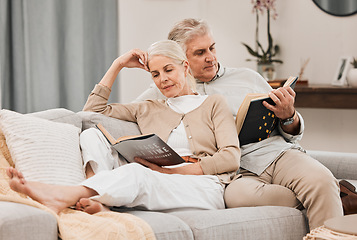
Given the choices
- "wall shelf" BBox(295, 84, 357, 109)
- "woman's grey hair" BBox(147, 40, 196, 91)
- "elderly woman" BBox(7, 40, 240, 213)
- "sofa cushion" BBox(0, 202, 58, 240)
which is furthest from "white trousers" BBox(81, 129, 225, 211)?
"wall shelf" BBox(295, 84, 357, 109)

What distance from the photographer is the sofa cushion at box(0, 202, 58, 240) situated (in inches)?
54.1

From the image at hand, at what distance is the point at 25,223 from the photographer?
4.61 ft

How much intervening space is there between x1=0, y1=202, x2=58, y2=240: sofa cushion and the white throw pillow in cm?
33

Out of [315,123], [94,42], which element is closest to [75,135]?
[94,42]

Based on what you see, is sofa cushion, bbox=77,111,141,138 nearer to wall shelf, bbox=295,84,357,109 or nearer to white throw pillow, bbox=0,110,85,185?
white throw pillow, bbox=0,110,85,185

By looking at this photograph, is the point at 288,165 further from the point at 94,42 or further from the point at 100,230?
the point at 94,42

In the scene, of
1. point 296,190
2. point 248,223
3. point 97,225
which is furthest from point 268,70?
point 97,225

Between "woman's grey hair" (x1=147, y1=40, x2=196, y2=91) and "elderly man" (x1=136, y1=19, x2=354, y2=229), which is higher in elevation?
"woman's grey hair" (x1=147, y1=40, x2=196, y2=91)

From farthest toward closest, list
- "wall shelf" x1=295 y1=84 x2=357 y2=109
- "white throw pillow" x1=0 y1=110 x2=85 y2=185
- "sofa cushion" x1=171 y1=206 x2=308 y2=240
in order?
"wall shelf" x1=295 y1=84 x2=357 y2=109, "white throw pillow" x1=0 y1=110 x2=85 y2=185, "sofa cushion" x1=171 y1=206 x2=308 y2=240

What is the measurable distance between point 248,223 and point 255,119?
0.56 metres

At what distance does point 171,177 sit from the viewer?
6.22 ft

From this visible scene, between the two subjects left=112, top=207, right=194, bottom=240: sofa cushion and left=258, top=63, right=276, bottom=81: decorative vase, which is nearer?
left=112, top=207, right=194, bottom=240: sofa cushion

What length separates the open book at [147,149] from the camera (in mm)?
1899

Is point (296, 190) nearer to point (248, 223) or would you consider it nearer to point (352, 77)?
point (248, 223)
